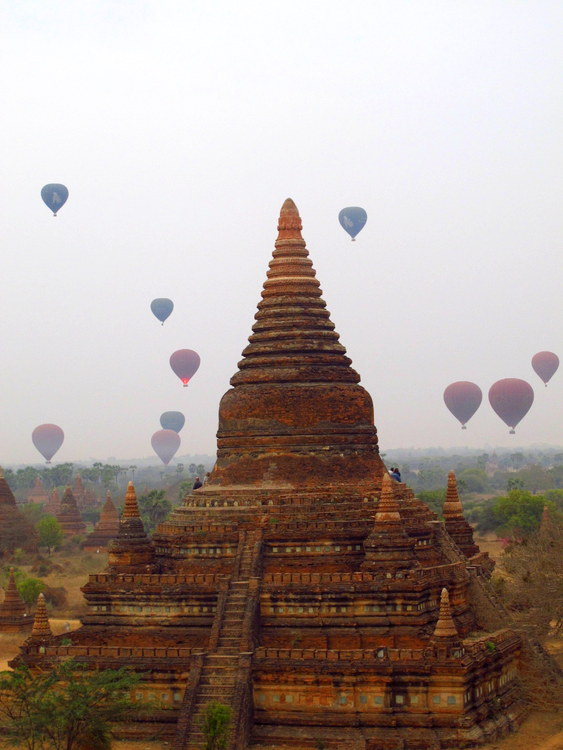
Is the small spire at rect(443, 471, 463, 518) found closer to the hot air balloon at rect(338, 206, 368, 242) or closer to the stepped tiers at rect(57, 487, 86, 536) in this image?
the hot air balloon at rect(338, 206, 368, 242)

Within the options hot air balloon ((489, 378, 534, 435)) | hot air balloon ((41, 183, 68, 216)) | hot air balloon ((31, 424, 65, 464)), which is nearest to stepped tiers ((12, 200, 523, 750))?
hot air balloon ((41, 183, 68, 216))

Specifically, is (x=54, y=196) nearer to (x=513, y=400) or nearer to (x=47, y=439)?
(x=513, y=400)

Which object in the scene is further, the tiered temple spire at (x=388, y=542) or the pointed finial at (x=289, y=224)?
the pointed finial at (x=289, y=224)

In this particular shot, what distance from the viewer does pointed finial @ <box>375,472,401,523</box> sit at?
114 feet

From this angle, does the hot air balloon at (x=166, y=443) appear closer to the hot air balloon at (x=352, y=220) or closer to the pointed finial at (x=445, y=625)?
the hot air balloon at (x=352, y=220)

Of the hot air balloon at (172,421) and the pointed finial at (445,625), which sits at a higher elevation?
the hot air balloon at (172,421)

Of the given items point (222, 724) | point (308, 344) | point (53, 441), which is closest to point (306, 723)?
point (222, 724)

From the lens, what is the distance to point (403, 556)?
112ft

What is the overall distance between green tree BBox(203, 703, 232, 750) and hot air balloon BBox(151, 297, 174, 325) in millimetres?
61474

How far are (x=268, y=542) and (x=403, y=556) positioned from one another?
3.30 meters

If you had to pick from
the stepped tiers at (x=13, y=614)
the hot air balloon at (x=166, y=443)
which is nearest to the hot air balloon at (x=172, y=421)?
the hot air balloon at (x=166, y=443)

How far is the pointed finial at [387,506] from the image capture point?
34.6 m

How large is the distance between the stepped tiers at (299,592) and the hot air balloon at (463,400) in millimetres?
70726

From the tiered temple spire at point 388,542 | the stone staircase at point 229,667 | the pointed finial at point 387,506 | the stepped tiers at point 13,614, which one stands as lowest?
the stone staircase at point 229,667
